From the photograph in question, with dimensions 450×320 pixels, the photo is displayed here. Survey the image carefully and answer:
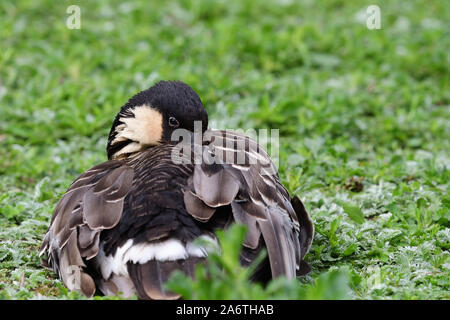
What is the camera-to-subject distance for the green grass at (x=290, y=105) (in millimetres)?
5090

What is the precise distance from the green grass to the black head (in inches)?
34.0

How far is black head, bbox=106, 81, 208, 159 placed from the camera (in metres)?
5.53

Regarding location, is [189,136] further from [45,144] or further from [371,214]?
[45,144]

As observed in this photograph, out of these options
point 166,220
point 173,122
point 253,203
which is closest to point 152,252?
point 166,220

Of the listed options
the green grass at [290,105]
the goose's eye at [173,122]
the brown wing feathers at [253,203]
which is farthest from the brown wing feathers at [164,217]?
the goose's eye at [173,122]

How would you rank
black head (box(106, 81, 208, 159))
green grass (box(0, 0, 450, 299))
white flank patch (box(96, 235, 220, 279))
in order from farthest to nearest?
black head (box(106, 81, 208, 159))
green grass (box(0, 0, 450, 299))
white flank patch (box(96, 235, 220, 279))

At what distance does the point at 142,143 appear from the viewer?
570cm

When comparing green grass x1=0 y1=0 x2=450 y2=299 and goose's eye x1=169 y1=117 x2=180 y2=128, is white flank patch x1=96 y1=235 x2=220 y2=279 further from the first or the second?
goose's eye x1=169 y1=117 x2=180 y2=128

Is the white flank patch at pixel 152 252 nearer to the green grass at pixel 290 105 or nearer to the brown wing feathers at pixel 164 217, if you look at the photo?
the brown wing feathers at pixel 164 217

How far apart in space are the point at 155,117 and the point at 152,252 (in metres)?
1.76

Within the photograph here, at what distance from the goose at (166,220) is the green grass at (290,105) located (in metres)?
0.24

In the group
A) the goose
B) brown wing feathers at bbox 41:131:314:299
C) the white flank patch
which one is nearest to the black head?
the goose

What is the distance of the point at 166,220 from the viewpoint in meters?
4.25

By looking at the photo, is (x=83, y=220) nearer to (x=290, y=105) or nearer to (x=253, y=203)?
(x=253, y=203)
